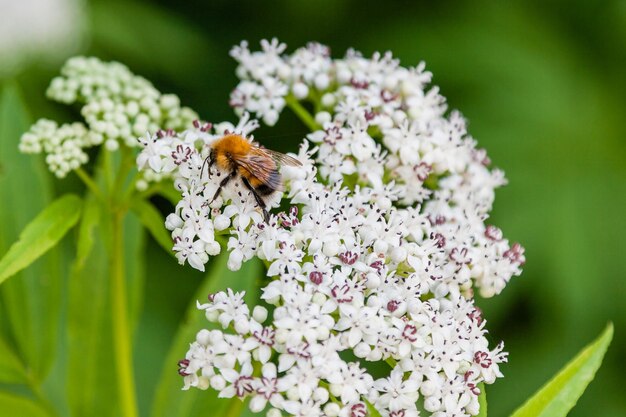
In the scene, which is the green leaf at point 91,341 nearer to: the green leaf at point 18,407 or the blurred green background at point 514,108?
the green leaf at point 18,407

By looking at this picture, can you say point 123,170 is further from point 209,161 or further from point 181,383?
point 181,383

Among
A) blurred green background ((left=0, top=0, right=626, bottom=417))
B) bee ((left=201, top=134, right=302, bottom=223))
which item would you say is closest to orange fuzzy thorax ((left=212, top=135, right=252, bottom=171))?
bee ((left=201, top=134, right=302, bottom=223))

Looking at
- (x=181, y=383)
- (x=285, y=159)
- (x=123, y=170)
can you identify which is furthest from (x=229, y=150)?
(x=181, y=383)

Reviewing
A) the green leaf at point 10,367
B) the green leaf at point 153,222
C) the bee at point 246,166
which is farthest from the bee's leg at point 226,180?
the green leaf at point 10,367

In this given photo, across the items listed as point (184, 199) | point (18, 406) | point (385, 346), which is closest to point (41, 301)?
point (18, 406)

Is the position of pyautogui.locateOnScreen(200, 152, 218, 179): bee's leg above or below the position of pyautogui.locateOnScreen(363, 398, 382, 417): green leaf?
above

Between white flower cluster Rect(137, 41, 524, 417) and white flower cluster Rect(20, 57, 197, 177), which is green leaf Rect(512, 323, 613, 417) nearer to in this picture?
white flower cluster Rect(137, 41, 524, 417)

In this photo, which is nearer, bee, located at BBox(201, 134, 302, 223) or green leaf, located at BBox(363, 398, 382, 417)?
green leaf, located at BBox(363, 398, 382, 417)
